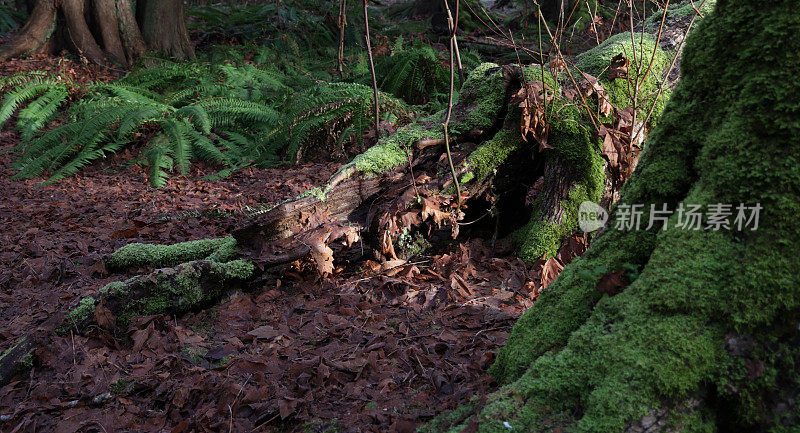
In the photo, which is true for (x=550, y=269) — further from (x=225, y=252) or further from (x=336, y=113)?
(x=336, y=113)

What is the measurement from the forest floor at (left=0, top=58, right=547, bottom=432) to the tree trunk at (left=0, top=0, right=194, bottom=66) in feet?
19.0

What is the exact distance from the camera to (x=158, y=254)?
4.12 meters

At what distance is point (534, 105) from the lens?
3.84 m

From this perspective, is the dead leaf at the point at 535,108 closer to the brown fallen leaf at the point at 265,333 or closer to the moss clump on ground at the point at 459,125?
the moss clump on ground at the point at 459,125

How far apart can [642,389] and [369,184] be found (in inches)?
113

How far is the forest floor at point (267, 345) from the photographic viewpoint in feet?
7.93

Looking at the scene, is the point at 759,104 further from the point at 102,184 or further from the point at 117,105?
the point at 117,105

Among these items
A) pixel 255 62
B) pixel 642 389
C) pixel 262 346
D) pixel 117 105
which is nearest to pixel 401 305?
pixel 262 346

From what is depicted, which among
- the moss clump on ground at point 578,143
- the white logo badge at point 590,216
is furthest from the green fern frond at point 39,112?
the white logo badge at point 590,216

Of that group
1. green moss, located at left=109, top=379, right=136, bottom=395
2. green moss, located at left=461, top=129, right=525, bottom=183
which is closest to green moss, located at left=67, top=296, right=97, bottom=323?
green moss, located at left=109, top=379, right=136, bottom=395

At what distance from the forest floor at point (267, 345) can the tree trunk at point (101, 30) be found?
5.79 m

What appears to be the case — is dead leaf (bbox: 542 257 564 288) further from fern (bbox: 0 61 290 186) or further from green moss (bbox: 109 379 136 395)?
fern (bbox: 0 61 290 186)

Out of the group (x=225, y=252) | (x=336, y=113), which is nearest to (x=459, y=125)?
(x=225, y=252)

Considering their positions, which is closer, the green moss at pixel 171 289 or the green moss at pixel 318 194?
the green moss at pixel 171 289
